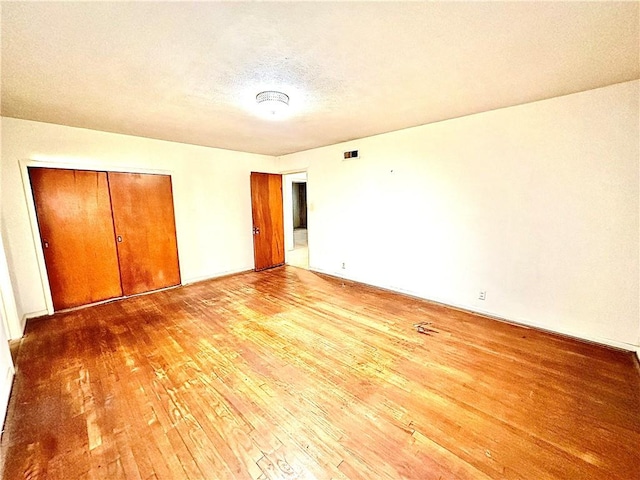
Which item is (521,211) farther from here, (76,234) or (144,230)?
(76,234)

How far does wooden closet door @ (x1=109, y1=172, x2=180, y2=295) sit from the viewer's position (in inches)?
157

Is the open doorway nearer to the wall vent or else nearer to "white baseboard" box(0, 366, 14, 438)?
the wall vent

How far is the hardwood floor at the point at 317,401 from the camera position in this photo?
1455 millimetres

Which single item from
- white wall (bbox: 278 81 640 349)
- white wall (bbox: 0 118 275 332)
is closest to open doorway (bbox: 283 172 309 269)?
white wall (bbox: 0 118 275 332)

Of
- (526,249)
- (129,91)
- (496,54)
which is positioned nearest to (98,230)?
(129,91)

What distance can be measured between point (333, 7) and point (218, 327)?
320 cm

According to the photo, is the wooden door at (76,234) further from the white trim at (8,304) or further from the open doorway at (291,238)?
the open doorway at (291,238)

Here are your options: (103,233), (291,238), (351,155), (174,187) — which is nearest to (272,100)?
(351,155)

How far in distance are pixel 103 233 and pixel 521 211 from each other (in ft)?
18.9

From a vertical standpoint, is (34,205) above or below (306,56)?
below

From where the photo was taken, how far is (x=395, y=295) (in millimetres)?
4070

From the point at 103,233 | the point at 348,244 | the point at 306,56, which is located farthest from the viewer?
the point at 348,244

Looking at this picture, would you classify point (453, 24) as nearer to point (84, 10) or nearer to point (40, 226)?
point (84, 10)

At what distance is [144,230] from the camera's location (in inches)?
167
